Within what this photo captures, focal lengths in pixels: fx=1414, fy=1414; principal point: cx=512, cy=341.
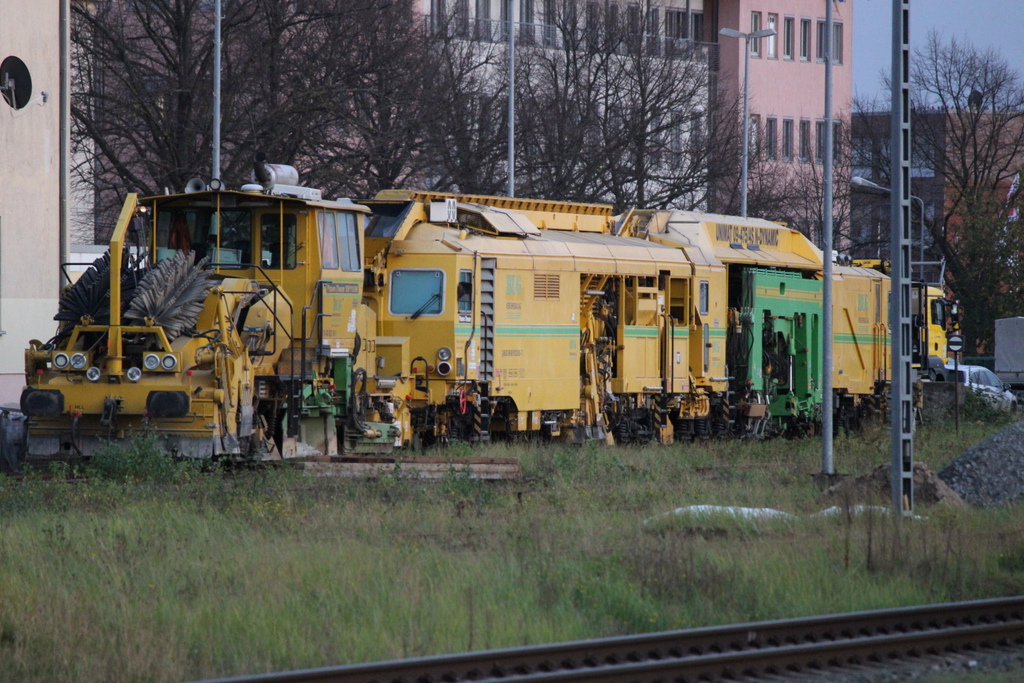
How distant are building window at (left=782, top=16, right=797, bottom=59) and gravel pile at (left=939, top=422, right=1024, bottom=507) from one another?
49563mm

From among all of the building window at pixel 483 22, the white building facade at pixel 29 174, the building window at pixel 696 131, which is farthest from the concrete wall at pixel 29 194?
the building window at pixel 696 131

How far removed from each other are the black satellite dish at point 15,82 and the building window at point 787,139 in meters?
40.9

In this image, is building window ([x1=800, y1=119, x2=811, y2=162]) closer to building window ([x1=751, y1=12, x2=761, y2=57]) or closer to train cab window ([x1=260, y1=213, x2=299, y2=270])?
building window ([x1=751, y1=12, x2=761, y2=57])

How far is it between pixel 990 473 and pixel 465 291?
744 centimetres

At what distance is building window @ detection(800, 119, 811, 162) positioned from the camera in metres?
61.8

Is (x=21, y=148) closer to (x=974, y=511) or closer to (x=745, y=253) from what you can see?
(x=745, y=253)

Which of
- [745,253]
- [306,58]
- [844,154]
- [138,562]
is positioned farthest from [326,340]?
[844,154]

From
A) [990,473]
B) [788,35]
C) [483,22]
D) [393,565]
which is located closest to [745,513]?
[990,473]

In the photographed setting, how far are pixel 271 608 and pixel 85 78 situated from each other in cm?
2458

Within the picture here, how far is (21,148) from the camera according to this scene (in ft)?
78.3

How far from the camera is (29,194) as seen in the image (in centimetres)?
2405

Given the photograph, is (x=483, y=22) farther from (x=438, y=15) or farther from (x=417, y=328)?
(x=417, y=328)

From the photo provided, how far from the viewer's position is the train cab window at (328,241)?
17.0m

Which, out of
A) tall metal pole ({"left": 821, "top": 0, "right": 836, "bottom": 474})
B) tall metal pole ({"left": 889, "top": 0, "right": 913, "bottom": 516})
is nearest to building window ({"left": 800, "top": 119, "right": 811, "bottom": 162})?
tall metal pole ({"left": 821, "top": 0, "right": 836, "bottom": 474})
